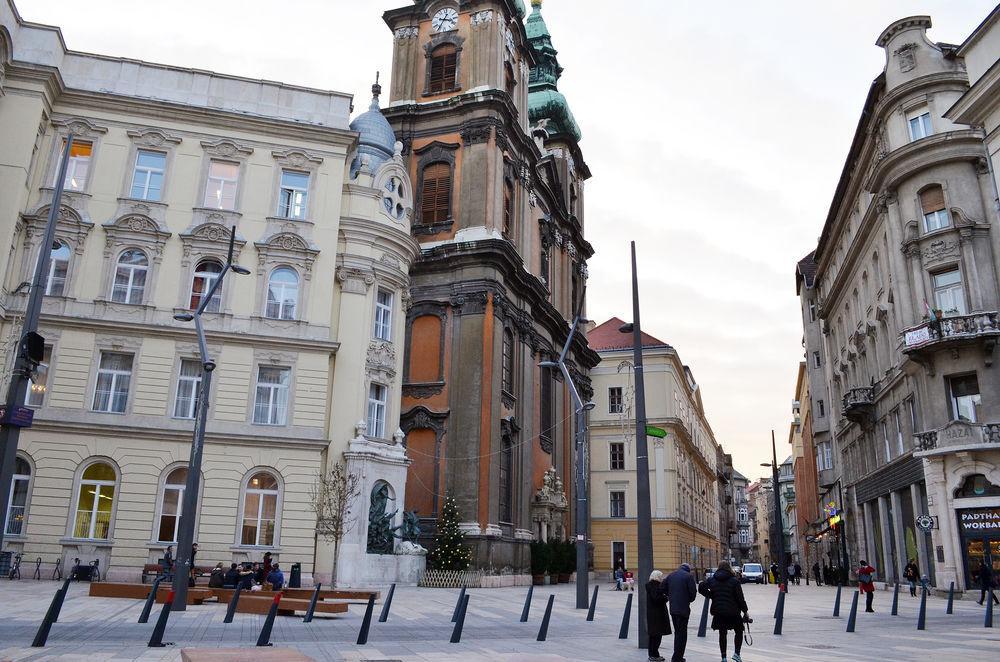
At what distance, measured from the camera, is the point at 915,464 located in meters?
33.9

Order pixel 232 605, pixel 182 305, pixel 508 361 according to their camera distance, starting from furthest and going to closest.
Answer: pixel 508 361 < pixel 182 305 < pixel 232 605

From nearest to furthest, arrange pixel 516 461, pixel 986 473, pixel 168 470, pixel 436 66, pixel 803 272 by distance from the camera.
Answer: pixel 168 470, pixel 986 473, pixel 516 461, pixel 436 66, pixel 803 272

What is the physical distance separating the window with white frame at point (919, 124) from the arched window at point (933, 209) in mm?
2418

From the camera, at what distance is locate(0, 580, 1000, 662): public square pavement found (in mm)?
12133

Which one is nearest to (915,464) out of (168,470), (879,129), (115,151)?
(879,129)

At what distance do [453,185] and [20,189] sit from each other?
66.8 ft

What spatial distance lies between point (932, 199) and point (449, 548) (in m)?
25.1

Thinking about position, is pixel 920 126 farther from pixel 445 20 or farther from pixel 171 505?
pixel 171 505

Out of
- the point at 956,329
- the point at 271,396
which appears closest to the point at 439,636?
the point at 271,396

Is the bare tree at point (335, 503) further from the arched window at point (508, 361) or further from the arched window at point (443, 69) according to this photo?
the arched window at point (443, 69)

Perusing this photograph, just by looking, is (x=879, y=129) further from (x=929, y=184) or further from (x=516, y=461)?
(x=516, y=461)

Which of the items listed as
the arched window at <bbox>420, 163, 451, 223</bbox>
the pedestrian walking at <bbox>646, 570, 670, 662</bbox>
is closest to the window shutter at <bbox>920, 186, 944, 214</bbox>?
the arched window at <bbox>420, 163, 451, 223</bbox>

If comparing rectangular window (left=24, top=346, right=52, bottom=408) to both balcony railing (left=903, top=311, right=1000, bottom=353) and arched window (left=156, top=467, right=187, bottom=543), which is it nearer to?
arched window (left=156, top=467, right=187, bottom=543)

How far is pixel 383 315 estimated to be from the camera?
1309 inches
